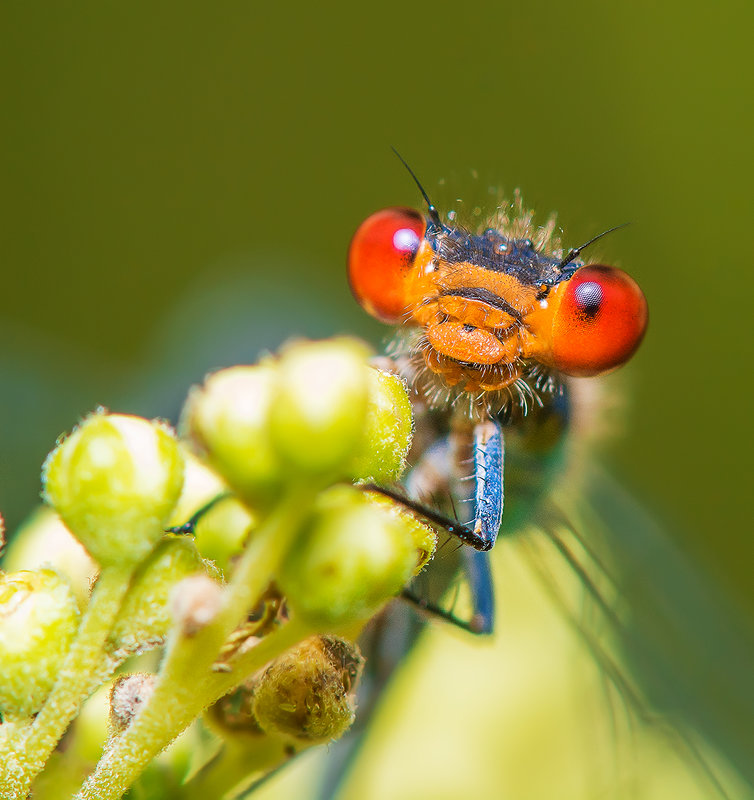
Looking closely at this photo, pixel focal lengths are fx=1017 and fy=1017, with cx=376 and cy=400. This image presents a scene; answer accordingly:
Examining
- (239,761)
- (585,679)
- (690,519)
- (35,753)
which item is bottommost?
(690,519)

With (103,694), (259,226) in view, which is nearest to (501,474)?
(103,694)

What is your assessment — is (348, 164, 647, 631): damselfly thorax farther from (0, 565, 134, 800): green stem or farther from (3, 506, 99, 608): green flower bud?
(0, 565, 134, 800): green stem

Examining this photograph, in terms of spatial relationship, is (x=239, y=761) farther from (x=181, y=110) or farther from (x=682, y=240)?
(x=181, y=110)

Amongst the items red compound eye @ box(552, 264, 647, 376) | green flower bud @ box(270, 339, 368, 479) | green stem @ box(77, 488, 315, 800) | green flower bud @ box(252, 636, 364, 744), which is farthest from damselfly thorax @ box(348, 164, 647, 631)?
green flower bud @ box(270, 339, 368, 479)

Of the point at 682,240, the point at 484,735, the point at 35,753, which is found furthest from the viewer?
the point at 682,240

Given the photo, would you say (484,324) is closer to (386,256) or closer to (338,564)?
(386,256)

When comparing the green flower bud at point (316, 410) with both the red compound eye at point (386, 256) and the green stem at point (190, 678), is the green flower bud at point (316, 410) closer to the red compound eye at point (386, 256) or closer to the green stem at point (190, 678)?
the green stem at point (190, 678)

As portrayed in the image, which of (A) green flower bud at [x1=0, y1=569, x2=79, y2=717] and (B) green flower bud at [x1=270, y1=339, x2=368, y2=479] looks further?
(A) green flower bud at [x1=0, y1=569, x2=79, y2=717]
